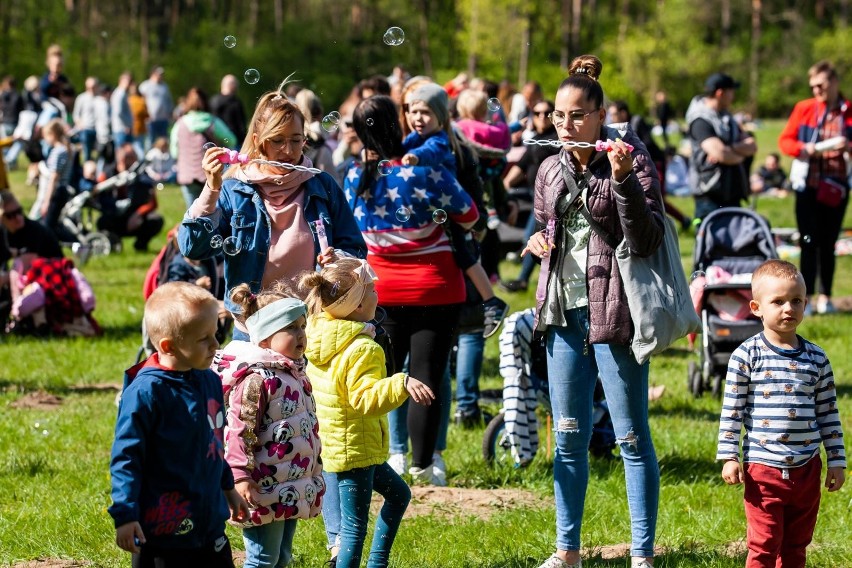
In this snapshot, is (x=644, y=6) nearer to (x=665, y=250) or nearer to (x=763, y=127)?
(x=763, y=127)

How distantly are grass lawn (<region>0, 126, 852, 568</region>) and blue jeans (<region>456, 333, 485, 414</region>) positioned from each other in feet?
0.73

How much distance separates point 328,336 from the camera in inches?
177

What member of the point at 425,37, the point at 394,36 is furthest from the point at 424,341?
the point at 425,37

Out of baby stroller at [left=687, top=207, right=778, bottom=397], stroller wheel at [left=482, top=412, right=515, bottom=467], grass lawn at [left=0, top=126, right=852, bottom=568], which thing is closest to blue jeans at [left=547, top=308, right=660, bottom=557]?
grass lawn at [left=0, top=126, right=852, bottom=568]

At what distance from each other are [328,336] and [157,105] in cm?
2129

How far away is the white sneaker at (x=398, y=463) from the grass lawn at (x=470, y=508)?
0.30 m

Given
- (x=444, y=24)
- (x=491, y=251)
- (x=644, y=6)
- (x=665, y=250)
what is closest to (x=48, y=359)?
(x=491, y=251)

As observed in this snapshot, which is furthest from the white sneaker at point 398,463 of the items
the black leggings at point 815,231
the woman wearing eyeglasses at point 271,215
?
the black leggings at point 815,231

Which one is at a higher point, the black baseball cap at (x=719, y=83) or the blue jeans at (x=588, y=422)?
the black baseball cap at (x=719, y=83)

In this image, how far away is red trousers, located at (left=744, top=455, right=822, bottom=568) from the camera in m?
4.43

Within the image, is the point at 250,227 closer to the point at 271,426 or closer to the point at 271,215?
the point at 271,215

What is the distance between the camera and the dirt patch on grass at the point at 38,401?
8281 mm

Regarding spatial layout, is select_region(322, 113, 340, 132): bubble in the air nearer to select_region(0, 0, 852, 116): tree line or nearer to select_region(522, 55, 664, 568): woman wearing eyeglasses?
select_region(522, 55, 664, 568): woman wearing eyeglasses

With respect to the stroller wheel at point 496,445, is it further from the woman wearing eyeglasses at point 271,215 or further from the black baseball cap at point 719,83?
the black baseball cap at point 719,83
